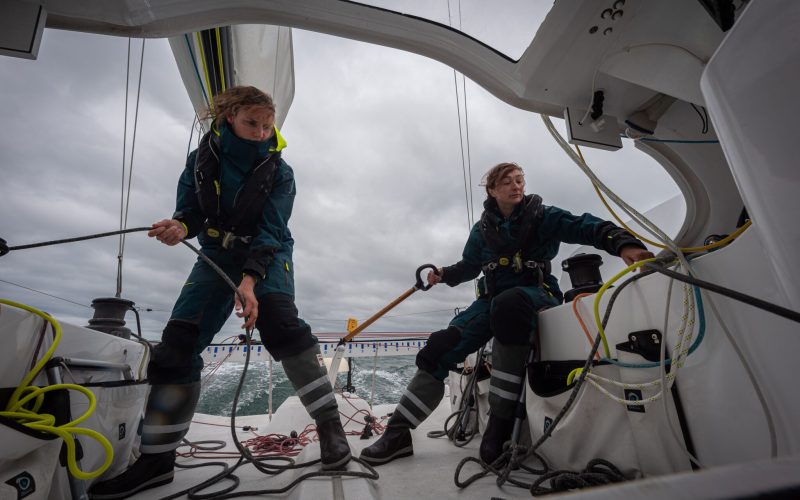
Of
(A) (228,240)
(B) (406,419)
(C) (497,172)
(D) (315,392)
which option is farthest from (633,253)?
(A) (228,240)

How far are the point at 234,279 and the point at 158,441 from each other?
666 mm

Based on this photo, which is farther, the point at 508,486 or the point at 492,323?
the point at 492,323

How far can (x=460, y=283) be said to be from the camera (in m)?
2.34

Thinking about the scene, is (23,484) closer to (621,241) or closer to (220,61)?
(621,241)

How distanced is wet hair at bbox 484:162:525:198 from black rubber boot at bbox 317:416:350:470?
157 cm

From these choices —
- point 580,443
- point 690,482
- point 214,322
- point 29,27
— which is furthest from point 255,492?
point 29,27

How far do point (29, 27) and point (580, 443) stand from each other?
209cm

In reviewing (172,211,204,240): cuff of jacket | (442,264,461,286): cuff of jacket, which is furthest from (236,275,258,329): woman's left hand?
(442,264,461,286): cuff of jacket

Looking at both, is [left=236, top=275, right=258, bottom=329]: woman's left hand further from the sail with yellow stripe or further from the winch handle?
the sail with yellow stripe

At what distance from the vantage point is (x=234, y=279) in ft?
4.92

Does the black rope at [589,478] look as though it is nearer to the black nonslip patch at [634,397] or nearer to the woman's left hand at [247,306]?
the black nonslip patch at [634,397]

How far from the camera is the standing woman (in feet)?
4.13

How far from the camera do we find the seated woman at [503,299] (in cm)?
149

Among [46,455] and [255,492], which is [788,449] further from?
[46,455]
